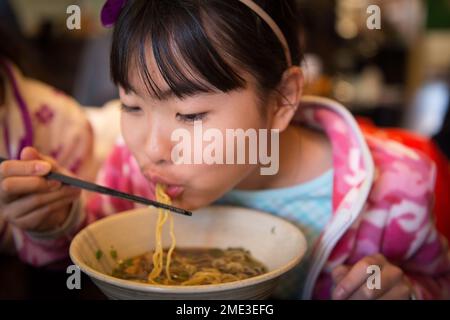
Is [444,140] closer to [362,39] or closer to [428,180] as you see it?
[428,180]

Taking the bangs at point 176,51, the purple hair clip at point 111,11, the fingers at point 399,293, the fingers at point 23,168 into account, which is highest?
the purple hair clip at point 111,11

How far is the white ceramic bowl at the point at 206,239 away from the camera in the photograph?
0.59m

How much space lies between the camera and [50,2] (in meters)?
3.05

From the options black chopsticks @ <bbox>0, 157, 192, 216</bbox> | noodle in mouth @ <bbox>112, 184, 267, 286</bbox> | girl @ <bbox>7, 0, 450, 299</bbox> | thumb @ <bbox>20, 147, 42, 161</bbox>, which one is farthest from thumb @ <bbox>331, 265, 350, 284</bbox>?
thumb @ <bbox>20, 147, 42, 161</bbox>

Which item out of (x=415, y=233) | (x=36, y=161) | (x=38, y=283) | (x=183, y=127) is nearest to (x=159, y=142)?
(x=183, y=127)

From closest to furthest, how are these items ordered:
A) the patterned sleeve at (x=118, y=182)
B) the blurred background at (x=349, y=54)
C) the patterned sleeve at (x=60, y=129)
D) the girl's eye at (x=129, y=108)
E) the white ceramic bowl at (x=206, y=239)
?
the white ceramic bowl at (x=206, y=239), the girl's eye at (x=129, y=108), the patterned sleeve at (x=118, y=182), the patterned sleeve at (x=60, y=129), the blurred background at (x=349, y=54)

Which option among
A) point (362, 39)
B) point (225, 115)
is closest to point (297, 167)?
point (225, 115)

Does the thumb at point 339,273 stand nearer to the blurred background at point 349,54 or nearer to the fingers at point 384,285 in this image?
the fingers at point 384,285

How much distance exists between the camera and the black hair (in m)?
0.65

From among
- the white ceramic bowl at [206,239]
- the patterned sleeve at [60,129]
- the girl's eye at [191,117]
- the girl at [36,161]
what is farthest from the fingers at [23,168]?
the patterned sleeve at [60,129]

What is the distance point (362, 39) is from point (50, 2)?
1939 millimetres

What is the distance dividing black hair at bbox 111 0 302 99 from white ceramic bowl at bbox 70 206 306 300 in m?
0.23

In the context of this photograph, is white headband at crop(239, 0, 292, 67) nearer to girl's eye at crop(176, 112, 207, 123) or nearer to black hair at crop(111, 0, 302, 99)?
black hair at crop(111, 0, 302, 99)

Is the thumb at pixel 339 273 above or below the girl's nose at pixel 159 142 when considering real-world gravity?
below
